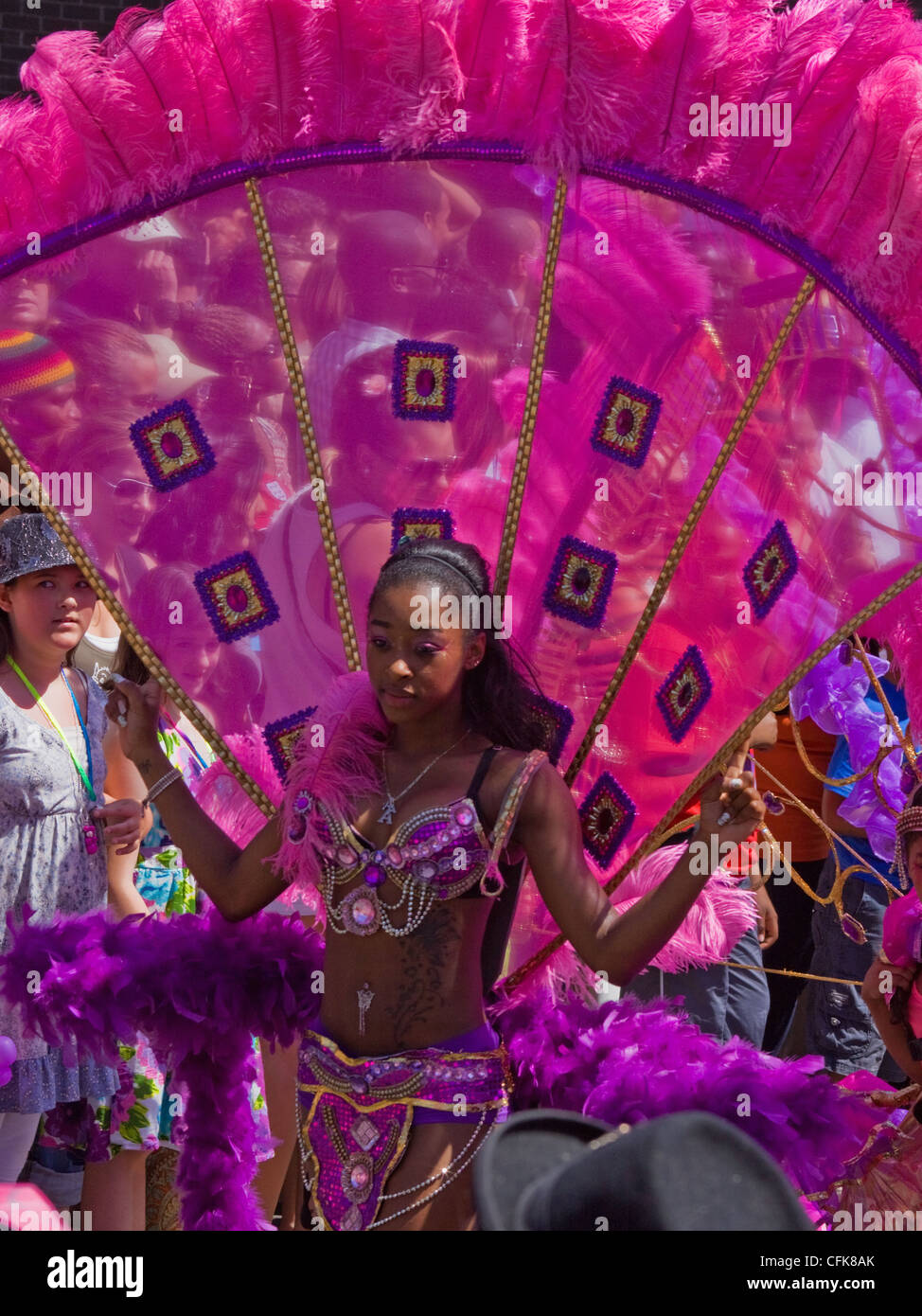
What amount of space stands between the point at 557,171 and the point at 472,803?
44.8 inches

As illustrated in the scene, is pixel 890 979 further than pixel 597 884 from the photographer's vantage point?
Yes

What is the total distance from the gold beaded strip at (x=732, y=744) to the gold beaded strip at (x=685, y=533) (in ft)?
0.65

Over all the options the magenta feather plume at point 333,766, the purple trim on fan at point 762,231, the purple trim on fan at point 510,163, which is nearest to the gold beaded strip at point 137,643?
the magenta feather plume at point 333,766

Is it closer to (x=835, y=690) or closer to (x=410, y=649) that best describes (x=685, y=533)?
(x=410, y=649)

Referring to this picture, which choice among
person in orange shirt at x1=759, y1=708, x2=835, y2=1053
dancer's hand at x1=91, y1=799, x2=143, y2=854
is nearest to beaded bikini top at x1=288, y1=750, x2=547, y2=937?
dancer's hand at x1=91, y1=799, x2=143, y2=854

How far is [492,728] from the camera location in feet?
9.06

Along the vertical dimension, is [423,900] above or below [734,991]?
above

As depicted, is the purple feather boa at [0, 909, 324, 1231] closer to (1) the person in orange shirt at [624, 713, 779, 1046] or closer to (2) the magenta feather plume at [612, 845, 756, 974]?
(2) the magenta feather plume at [612, 845, 756, 974]

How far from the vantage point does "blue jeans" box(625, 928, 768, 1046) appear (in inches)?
175

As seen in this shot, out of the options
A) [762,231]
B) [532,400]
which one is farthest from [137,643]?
[762,231]

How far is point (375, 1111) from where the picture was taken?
2.54 m

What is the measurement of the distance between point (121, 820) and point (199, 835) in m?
0.73

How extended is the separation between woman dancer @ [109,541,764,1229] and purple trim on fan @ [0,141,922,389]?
72 centimetres

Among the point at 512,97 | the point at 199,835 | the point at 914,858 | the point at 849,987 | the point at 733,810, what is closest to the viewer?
the point at 733,810
